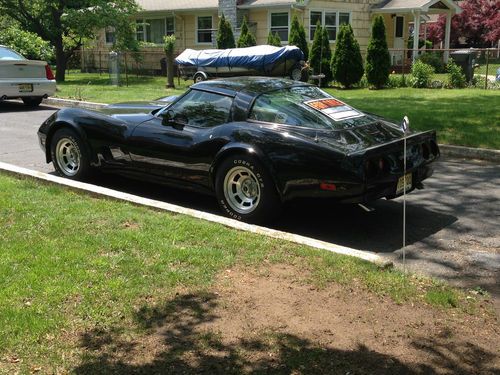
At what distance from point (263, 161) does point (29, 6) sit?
2256 centimetres

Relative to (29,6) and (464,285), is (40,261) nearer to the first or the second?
(464,285)

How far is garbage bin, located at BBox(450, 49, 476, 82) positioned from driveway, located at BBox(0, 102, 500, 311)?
12859 millimetres

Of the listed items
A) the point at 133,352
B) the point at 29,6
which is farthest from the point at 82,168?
the point at 29,6

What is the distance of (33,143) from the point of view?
33.8 feet

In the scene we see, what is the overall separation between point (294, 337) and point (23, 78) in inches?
531

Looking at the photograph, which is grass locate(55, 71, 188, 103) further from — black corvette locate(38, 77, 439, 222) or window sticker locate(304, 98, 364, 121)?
window sticker locate(304, 98, 364, 121)

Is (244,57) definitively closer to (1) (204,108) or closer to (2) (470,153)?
(2) (470,153)

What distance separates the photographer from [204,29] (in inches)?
1166

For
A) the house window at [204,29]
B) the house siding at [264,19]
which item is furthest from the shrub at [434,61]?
the house window at [204,29]

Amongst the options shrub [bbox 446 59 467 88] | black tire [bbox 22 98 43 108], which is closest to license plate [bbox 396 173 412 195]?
black tire [bbox 22 98 43 108]

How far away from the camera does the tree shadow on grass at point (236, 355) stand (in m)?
3.05

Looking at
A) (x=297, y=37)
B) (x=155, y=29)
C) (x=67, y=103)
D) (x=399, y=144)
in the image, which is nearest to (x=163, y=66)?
(x=155, y=29)

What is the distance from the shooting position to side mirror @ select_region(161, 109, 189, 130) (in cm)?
630

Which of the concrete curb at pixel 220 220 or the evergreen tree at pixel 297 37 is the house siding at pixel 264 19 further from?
the concrete curb at pixel 220 220
